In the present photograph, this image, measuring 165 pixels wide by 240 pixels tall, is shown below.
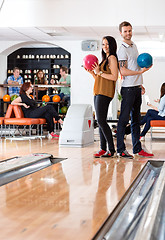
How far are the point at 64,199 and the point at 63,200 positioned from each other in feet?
0.10

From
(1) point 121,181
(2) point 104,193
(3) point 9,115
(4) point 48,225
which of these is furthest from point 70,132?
(4) point 48,225

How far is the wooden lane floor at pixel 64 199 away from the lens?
2012mm

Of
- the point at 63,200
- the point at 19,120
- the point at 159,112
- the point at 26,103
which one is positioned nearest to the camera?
the point at 63,200

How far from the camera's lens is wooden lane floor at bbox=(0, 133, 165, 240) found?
201cm

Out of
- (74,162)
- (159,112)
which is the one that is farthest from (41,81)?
(74,162)

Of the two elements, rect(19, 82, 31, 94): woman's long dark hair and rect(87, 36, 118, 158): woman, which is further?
rect(19, 82, 31, 94): woman's long dark hair

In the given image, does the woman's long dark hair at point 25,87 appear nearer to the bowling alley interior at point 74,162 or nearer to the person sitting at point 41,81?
the bowling alley interior at point 74,162

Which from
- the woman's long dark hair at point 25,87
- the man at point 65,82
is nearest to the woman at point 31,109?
the woman's long dark hair at point 25,87

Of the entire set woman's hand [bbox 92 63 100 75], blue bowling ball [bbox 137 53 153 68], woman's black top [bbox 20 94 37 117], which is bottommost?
woman's black top [bbox 20 94 37 117]

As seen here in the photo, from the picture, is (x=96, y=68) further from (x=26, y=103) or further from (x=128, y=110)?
(x=26, y=103)

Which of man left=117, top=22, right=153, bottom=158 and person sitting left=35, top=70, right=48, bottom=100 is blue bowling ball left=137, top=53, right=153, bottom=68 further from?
person sitting left=35, top=70, right=48, bottom=100

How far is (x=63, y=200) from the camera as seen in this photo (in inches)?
106

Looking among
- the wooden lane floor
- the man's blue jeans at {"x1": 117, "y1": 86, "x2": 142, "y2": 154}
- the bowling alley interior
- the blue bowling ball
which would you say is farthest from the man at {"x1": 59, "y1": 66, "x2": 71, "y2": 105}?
the wooden lane floor

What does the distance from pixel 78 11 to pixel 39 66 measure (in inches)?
251
